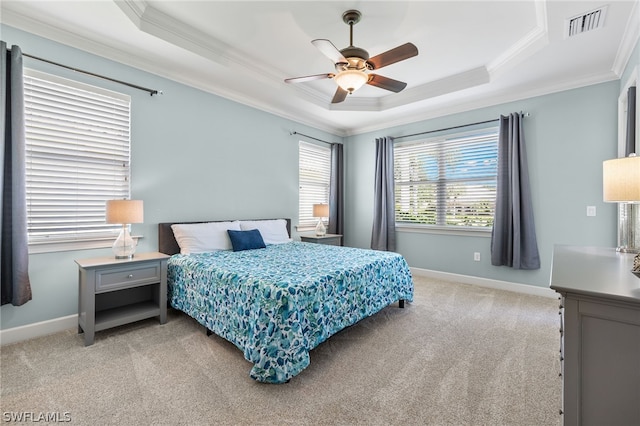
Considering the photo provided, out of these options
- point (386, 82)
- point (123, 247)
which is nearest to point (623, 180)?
point (386, 82)

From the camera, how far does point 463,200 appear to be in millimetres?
4328

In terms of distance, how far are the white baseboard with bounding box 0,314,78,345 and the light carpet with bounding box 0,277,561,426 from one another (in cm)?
7

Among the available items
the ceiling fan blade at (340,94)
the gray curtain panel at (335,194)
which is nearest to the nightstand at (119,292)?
the ceiling fan blade at (340,94)

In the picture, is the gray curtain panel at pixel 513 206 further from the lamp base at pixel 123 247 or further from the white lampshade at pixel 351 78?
the lamp base at pixel 123 247

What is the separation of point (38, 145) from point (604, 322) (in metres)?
3.93

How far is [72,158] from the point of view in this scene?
266 cm

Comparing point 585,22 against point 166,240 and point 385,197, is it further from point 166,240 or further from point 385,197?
point 166,240

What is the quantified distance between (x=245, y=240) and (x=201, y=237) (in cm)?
50

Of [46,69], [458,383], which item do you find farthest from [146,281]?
[458,383]

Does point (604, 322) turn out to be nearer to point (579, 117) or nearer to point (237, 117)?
point (579, 117)

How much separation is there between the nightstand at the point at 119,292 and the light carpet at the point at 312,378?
0.15 metres

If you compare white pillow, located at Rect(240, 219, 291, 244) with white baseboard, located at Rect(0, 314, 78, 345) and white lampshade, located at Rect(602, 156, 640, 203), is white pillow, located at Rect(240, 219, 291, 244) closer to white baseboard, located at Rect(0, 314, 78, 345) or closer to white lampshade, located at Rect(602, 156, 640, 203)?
white baseboard, located at Rect(0, 314, 78, 345)

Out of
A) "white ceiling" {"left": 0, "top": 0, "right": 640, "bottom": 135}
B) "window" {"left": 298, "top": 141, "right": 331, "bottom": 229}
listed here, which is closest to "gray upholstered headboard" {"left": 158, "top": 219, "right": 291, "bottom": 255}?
"white ceiling" {"left": 0, "top": 0, "right": 640, "bottom": 135}

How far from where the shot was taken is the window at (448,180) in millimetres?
4109
